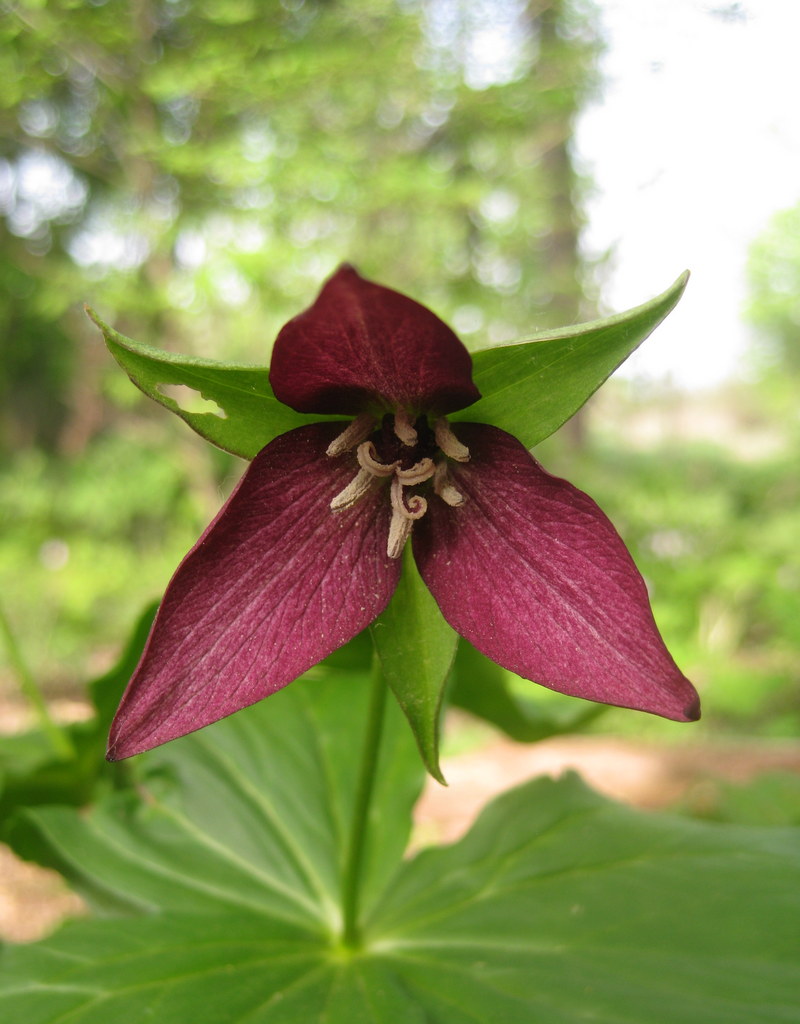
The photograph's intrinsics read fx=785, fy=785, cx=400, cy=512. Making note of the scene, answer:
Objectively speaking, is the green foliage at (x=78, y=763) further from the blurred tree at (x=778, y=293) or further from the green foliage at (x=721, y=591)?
the blurred tree at (x=778, y=293)

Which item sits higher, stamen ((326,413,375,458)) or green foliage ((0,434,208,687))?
green foliage ((0,434,208,687))

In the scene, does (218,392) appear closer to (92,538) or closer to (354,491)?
(354,491)

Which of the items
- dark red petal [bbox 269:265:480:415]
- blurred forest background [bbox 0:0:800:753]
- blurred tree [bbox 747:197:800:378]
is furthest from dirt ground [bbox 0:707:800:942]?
blurred tree [bbox 747:197:800:378]

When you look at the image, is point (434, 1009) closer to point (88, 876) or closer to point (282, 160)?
point (88, 876)

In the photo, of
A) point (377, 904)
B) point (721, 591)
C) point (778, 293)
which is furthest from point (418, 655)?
point (778, 293)

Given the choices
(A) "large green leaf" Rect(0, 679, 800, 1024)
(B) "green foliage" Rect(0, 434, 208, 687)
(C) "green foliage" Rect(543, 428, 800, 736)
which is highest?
(B) "green foliage" Rect(0, 434, 208, 687)

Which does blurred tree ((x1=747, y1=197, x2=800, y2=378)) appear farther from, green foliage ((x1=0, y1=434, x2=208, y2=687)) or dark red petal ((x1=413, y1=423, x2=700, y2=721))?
dark red petal ((x1=413, y1=423, x2=700, y2=721))

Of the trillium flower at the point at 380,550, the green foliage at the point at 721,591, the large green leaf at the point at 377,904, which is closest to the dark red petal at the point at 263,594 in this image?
the trillium flower at the point at 380,550

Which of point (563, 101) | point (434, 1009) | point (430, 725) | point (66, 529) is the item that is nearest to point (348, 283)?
point (430, 725)
